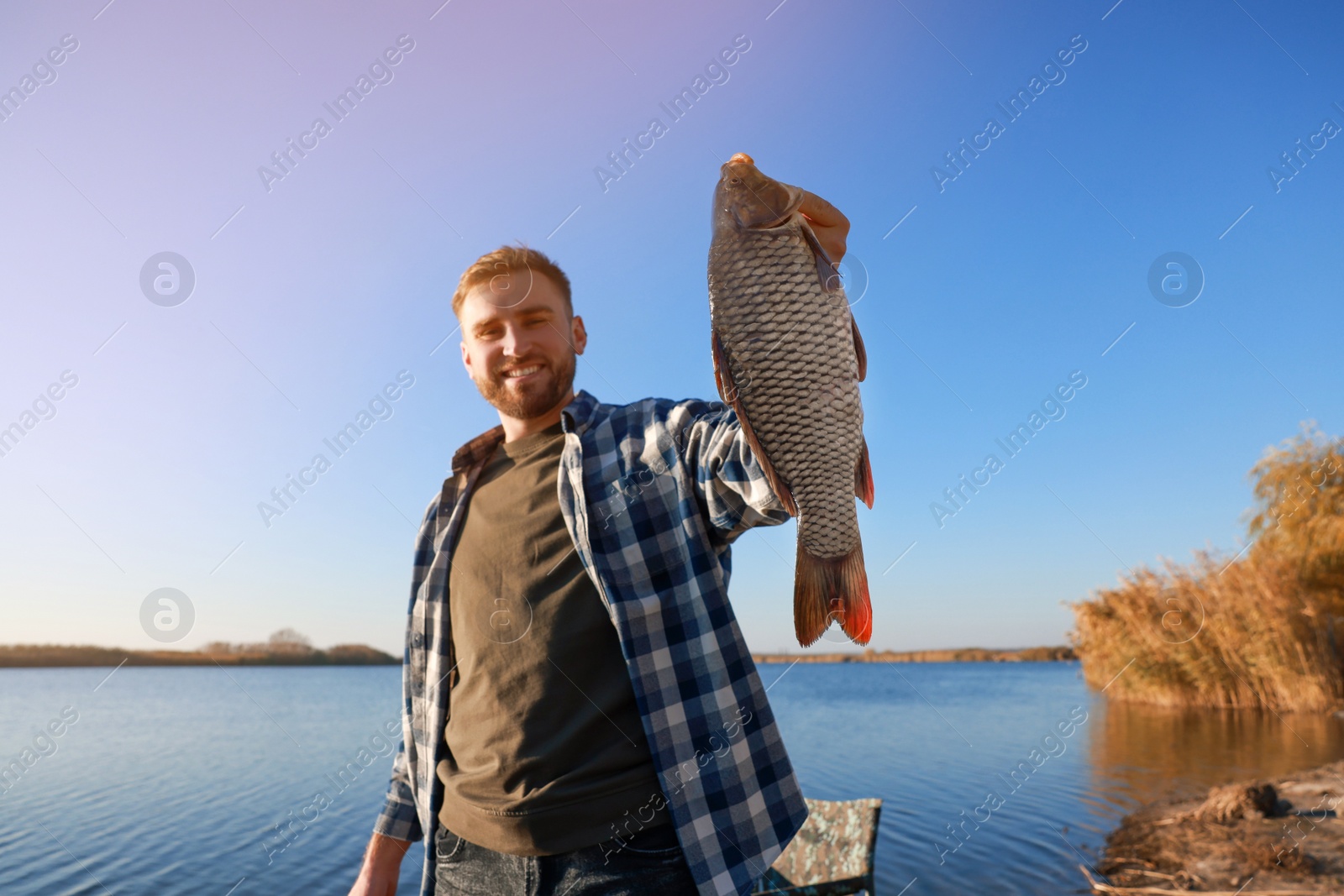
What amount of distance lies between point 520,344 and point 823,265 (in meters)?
1.23

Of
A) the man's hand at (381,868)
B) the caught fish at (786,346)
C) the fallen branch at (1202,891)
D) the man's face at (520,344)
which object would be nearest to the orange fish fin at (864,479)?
the caught fish at (786,346)

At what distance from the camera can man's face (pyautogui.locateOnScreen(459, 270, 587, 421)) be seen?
217cm

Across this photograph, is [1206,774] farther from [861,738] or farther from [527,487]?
[527,487]

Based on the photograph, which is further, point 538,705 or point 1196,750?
point 1196,750

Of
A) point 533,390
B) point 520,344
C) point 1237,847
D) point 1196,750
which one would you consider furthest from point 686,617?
point 1196,750

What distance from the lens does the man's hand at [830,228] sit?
47.5 inches

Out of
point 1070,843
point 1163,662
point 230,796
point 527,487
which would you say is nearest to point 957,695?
point 1163,662

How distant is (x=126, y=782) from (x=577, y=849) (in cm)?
1636

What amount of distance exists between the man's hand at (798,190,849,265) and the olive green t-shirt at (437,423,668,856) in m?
0.93

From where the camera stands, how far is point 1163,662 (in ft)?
60.1

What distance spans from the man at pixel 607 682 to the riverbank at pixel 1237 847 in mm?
6325

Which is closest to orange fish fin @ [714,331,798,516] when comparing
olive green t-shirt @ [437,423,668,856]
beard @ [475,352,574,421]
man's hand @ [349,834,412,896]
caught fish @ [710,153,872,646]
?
caught fish @ [710,153,872,646]

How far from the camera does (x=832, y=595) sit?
4.09 ft

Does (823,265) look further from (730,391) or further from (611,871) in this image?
(611,871)
